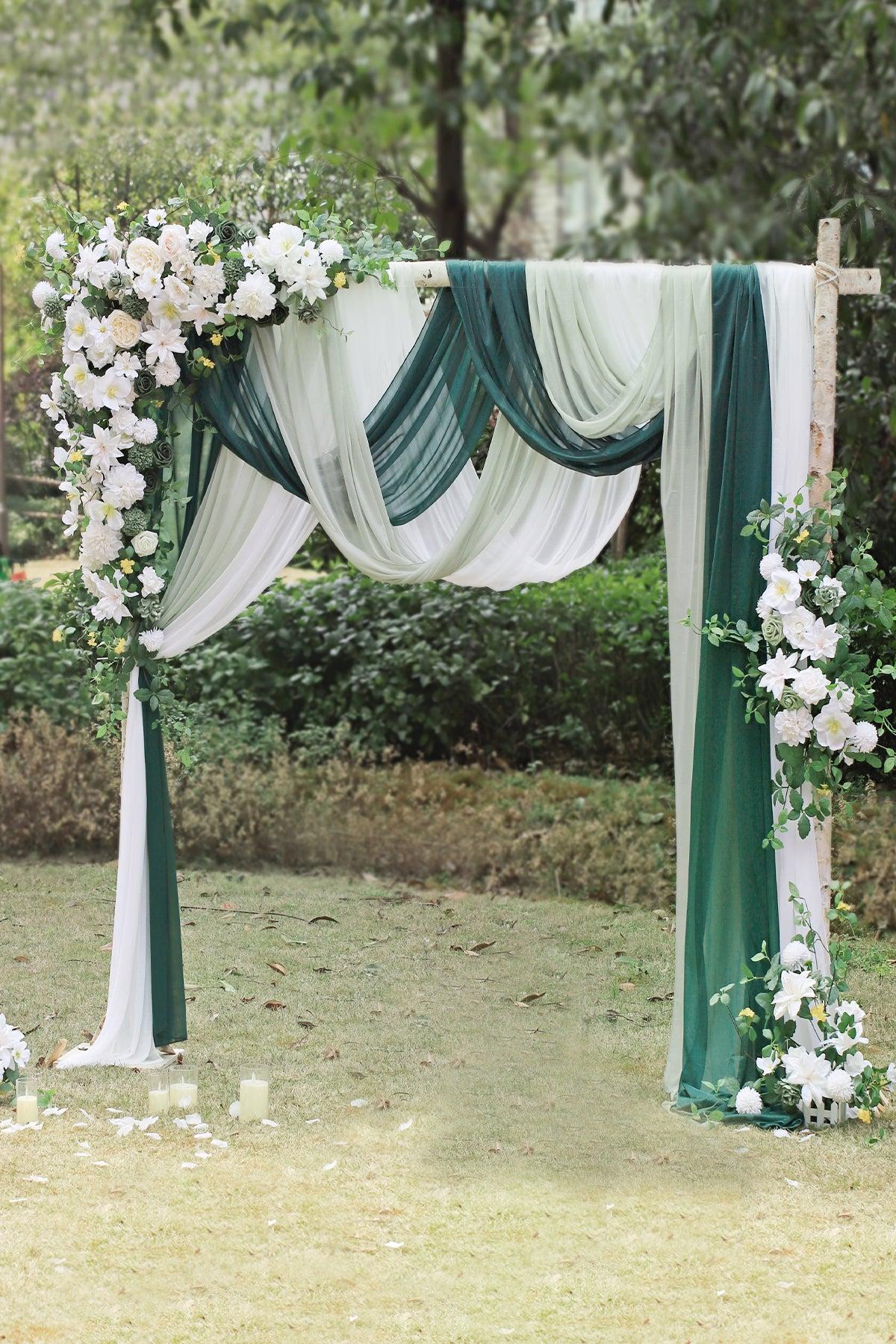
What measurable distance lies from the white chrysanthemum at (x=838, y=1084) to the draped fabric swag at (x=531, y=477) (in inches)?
9.6

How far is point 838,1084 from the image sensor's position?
158 inches

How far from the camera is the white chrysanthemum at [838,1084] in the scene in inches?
159

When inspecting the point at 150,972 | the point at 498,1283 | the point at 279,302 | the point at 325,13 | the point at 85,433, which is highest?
the point at 325,13

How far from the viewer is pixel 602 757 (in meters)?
8.59

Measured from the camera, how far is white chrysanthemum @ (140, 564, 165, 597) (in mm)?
4484

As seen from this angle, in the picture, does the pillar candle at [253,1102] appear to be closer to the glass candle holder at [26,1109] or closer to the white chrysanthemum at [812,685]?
the glass candle holder at [26,1109]

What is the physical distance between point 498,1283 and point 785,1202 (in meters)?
0.80

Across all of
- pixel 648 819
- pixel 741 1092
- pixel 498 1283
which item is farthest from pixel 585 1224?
pixel 648 819

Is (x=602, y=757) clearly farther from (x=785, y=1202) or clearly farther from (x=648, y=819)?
(x=785, y=1202)

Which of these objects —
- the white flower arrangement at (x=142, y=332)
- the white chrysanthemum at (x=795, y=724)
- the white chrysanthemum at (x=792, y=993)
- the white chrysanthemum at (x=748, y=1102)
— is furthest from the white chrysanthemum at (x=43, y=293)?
the white chrysanthemum at (x=748, y=1102)

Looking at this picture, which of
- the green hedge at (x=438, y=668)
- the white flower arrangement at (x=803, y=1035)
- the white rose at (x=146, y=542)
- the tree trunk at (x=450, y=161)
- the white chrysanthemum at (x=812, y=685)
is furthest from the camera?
the tree trunk at (x=450, y=161)

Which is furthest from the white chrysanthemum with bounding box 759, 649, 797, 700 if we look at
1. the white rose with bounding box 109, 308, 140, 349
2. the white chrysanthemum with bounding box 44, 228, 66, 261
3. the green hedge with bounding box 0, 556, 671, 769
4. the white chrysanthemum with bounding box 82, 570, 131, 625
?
the green hedge with bounding box 0, 556, 671, 769

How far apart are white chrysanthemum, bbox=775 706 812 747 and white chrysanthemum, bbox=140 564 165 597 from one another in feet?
5.98

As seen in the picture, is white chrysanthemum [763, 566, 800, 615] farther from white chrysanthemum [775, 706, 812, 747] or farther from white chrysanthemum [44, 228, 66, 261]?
white chrysanthemum [44, 228, 66, 261]
